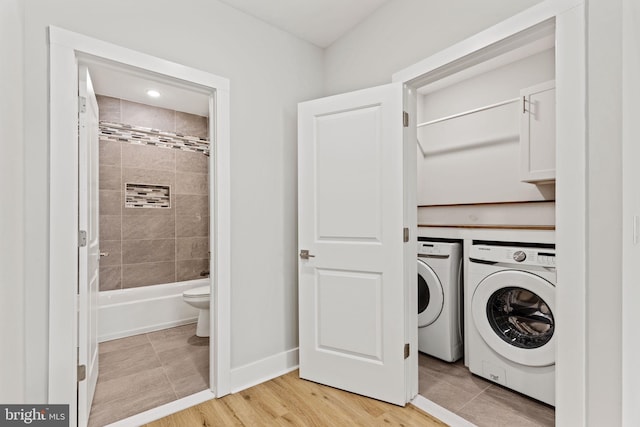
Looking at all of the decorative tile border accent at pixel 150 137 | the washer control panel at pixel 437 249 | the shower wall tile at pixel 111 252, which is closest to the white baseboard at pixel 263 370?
the washer control panel at pixel 437 249

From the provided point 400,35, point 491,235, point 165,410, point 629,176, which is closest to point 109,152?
point 165,410

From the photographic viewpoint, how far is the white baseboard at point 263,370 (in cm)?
207

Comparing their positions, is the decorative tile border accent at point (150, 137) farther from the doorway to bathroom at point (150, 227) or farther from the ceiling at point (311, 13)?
the ceiling at point (311, 13)

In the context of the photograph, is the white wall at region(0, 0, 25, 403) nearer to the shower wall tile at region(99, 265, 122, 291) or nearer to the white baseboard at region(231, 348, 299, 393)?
the white baseboard at region(231, 348, 299, 393)

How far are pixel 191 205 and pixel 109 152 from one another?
3.30 feet

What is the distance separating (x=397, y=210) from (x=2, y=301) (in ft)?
5.77

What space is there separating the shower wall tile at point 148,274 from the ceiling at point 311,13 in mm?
2794

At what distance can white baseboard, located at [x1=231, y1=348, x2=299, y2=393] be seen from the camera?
207 centimetres

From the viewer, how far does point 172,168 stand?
3764 mm

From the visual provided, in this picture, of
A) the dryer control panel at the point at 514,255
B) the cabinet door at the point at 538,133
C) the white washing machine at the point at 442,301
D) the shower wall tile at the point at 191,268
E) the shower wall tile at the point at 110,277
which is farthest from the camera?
the shower wall tile at the point at 191,268

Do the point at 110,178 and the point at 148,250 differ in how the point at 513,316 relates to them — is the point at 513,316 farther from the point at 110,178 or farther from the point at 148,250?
the point at 110,178

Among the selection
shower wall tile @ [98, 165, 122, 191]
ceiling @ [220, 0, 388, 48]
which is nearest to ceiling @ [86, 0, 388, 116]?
ceiling @ [220, 0, 388, 48]

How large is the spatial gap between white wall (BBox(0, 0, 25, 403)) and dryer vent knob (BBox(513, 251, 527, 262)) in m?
2.42

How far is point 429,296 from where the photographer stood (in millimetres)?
2529
